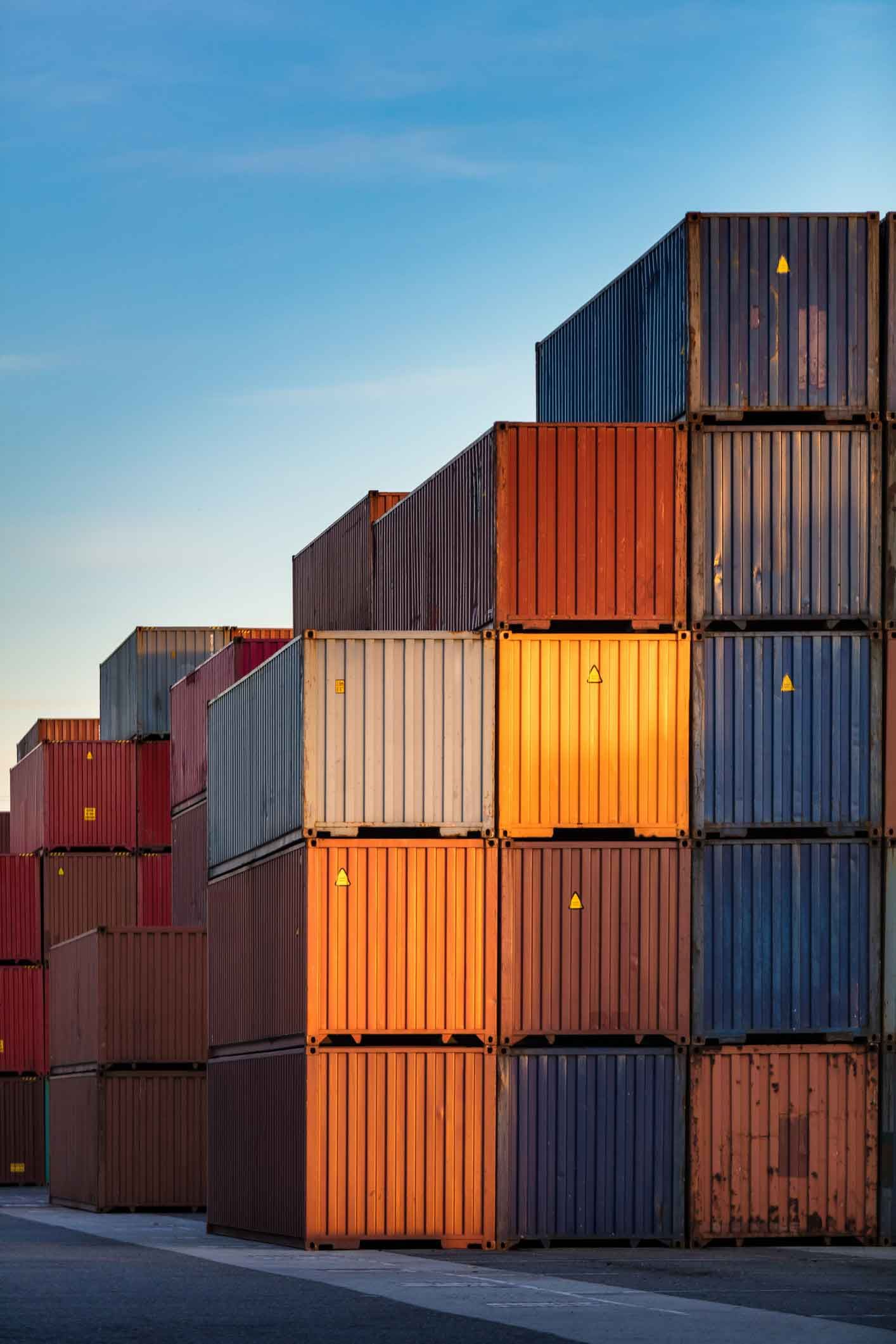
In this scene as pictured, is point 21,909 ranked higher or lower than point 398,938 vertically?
lower

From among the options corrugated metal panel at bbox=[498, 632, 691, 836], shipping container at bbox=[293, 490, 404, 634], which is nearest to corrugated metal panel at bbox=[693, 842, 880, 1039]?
corrugated metal panel at bbox=[498, 632, 691, 836]

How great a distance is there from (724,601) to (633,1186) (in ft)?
25.1

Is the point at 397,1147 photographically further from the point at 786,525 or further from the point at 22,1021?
the point at 22,1021

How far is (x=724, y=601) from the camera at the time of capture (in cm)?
3184

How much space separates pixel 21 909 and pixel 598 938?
110 feet

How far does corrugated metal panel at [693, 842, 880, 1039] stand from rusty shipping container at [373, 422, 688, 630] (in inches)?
133

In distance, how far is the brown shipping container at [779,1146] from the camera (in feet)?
102

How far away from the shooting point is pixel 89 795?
61188 mm

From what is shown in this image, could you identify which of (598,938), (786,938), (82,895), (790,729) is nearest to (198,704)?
(82,895)

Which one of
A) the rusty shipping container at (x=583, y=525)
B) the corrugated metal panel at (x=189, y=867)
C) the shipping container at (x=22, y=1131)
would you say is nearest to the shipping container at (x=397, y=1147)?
the rusty shipping container at (x=583, y=525)

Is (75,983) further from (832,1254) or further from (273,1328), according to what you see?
(273,1328)

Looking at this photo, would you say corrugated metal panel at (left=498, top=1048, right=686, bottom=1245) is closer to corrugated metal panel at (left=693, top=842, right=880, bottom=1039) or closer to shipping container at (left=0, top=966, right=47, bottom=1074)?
corrugated metal panel at (left=693, top=842, right=880, bottom=1039)

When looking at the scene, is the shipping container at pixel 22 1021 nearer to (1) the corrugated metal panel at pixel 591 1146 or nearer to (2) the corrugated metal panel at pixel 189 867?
(2) the corrugated metal panel at pixel 189 867

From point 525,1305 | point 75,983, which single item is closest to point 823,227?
point 525,1305
